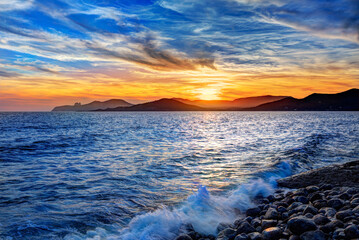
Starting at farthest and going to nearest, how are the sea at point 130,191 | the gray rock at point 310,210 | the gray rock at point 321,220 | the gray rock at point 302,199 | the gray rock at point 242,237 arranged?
the gray rock at point 302,199 < the sea at point 130,191 < the gray rock at point 310,210 < the gray rock at point 321,220 < the gray rock at point 242,237

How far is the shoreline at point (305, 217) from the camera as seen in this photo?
18.5ft

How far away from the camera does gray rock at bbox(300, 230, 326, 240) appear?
5.30m

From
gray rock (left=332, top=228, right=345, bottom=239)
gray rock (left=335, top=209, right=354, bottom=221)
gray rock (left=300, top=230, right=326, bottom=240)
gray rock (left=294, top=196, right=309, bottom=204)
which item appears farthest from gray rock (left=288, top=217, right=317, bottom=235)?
gray rock (left=294, top=196, right=309, bottom=204)

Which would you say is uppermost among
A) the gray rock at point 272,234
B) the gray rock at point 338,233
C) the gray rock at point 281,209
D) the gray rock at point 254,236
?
the gray rock at point 338,233

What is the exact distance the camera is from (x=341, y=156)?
18.8 metres

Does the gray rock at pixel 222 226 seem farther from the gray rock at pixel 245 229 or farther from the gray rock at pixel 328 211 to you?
the gray rock at pixel 328 211

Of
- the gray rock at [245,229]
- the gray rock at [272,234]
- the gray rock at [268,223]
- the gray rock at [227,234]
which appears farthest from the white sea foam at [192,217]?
the gray rock at [272,234]

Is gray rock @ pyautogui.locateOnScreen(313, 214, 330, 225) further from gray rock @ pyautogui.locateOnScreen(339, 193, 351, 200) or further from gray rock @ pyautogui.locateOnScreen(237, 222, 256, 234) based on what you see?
gray rock @ pyautogui.locateOnScreen(339, 193, 351, 200)

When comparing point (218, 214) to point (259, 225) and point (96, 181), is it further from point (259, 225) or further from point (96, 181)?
point (96, 181)

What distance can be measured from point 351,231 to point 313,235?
2.53ft

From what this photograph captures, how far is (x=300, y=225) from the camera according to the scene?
5695 millimetres

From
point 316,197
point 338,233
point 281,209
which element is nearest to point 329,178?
point 316,197

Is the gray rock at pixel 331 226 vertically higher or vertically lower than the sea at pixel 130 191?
higher

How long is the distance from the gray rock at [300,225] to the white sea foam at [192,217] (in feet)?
7.20
